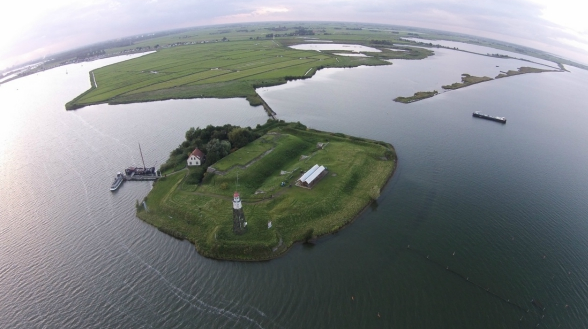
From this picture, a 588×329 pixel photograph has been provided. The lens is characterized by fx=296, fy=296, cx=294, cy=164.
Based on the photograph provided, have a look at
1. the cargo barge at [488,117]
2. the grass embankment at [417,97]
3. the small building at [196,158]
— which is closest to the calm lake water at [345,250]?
the small building at [196,158]

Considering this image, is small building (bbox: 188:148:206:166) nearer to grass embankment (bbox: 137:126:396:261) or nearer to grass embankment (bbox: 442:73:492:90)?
grass embankment (bbox: 137:126:396:261)

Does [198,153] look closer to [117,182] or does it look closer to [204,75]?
[117,182]

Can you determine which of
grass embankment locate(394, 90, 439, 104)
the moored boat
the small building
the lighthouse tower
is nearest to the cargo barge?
grass embankment locate(394, 90, 439, 104)

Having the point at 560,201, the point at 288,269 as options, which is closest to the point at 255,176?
the point at 288,269

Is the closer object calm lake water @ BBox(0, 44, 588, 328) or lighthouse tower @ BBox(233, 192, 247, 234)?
calm lake water @ BBox(0, 44, 588, 328)

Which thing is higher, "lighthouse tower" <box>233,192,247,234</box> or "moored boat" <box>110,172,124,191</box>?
"lighthouse tower" <box>233,192,247,234</box>

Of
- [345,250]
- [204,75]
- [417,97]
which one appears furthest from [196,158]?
[204,75]

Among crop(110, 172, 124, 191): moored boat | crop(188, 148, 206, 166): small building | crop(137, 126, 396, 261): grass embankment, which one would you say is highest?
crop(188, 148, 206, 166): small building

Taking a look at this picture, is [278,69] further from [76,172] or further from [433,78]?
[76,172]
